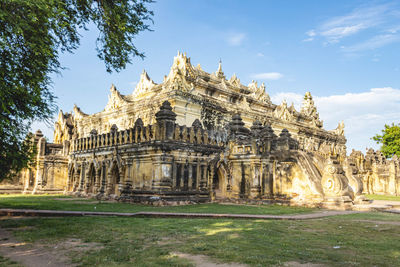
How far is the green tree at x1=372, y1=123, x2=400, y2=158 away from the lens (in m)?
51.8

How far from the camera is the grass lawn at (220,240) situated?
5.32 meters

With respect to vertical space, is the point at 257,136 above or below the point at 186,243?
above

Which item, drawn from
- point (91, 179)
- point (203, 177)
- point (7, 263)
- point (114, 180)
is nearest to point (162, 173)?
point (203, 177)

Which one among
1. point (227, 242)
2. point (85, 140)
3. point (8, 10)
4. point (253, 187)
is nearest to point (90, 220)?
point (227, 242)

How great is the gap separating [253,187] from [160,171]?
17.1ft

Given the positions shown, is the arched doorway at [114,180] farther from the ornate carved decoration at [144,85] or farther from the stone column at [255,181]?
the ornate carved decoration at [144,85]

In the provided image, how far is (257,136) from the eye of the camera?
17562 millimetres

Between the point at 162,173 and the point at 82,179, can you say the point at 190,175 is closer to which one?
the point at 162,173

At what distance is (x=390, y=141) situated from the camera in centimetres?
5350

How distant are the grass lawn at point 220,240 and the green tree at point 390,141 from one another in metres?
49.1

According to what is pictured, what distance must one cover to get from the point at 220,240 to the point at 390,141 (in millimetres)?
56644

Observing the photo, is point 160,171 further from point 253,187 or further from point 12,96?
point 12,96

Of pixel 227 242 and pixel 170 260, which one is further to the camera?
pixel 227 242

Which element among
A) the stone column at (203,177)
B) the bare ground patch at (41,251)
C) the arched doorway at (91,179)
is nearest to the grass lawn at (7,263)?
the bare ground patch at (41,251)
